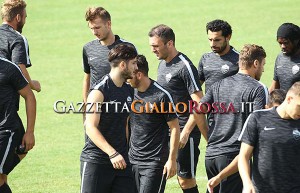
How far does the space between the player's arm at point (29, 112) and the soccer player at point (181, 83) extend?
204 cm

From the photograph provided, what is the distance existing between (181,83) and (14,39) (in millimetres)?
2434

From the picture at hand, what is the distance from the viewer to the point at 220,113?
1005 cm

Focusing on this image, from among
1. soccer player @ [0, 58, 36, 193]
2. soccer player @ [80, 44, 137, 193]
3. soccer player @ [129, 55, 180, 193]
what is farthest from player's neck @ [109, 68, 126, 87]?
soccer player @ [0, 58, 36, 193]

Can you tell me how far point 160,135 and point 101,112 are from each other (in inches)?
47.9

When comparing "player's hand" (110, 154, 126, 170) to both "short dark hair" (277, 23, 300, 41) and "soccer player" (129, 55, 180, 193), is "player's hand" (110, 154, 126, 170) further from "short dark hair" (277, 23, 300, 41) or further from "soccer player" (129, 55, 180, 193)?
"short dark hair" (277, 23, 300, 41)

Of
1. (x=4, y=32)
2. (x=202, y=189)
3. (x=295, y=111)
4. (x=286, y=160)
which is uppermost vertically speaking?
(x=4, y=32)

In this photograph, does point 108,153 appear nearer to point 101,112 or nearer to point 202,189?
point 101,112

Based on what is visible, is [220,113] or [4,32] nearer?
[220,113]

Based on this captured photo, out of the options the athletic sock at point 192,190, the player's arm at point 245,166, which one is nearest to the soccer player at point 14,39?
the athletic sock at point 192,190

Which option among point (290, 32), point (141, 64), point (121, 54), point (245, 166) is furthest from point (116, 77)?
point (290, 32)

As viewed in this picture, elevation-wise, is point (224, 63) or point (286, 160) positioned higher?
point (224, 63)

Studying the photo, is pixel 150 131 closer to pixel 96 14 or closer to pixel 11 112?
pixel 11 112

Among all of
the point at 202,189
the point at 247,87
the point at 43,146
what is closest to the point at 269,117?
the point at 247,87

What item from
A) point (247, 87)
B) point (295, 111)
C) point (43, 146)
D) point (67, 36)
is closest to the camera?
point (295, 111)
